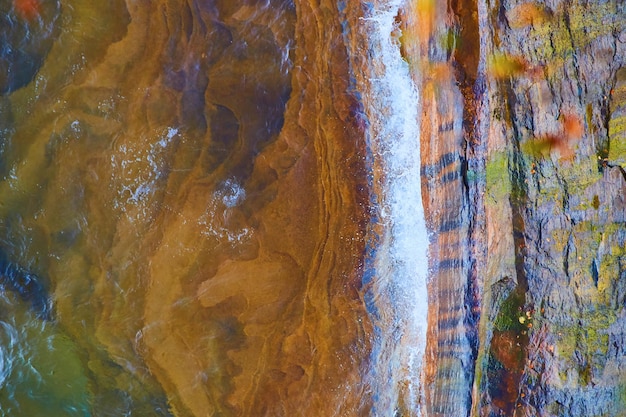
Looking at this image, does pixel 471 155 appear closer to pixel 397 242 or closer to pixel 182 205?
pixel 397 242

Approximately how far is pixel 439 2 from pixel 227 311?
7.22 feet

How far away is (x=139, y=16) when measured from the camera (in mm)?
3049

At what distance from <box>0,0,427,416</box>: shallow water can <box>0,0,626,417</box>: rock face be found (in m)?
0.01

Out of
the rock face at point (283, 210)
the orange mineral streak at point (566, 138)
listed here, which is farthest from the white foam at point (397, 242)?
the orange mineral streak at point (566, 138)

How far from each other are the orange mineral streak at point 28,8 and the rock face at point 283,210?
0.06 ft

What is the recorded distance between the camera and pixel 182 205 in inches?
124

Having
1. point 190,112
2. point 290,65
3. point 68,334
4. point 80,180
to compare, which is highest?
point 290,65

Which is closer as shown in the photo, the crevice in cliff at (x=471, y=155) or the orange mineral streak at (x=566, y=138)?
the orange mineral streak at (x=566, y=138)

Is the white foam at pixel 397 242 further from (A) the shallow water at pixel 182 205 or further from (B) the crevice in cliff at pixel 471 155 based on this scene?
(B) the crevice in cliff at pixel 471 155

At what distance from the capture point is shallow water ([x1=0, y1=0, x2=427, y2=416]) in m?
3.06

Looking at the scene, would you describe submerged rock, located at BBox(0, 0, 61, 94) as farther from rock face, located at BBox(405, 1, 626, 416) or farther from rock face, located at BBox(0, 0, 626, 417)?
rock face, located at BBox(405, 1, 626, 416)

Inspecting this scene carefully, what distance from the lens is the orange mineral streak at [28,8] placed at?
3.02 metres

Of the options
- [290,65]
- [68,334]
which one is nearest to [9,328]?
[68,334]

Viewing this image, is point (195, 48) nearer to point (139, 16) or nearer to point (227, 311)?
point (139, 16)
